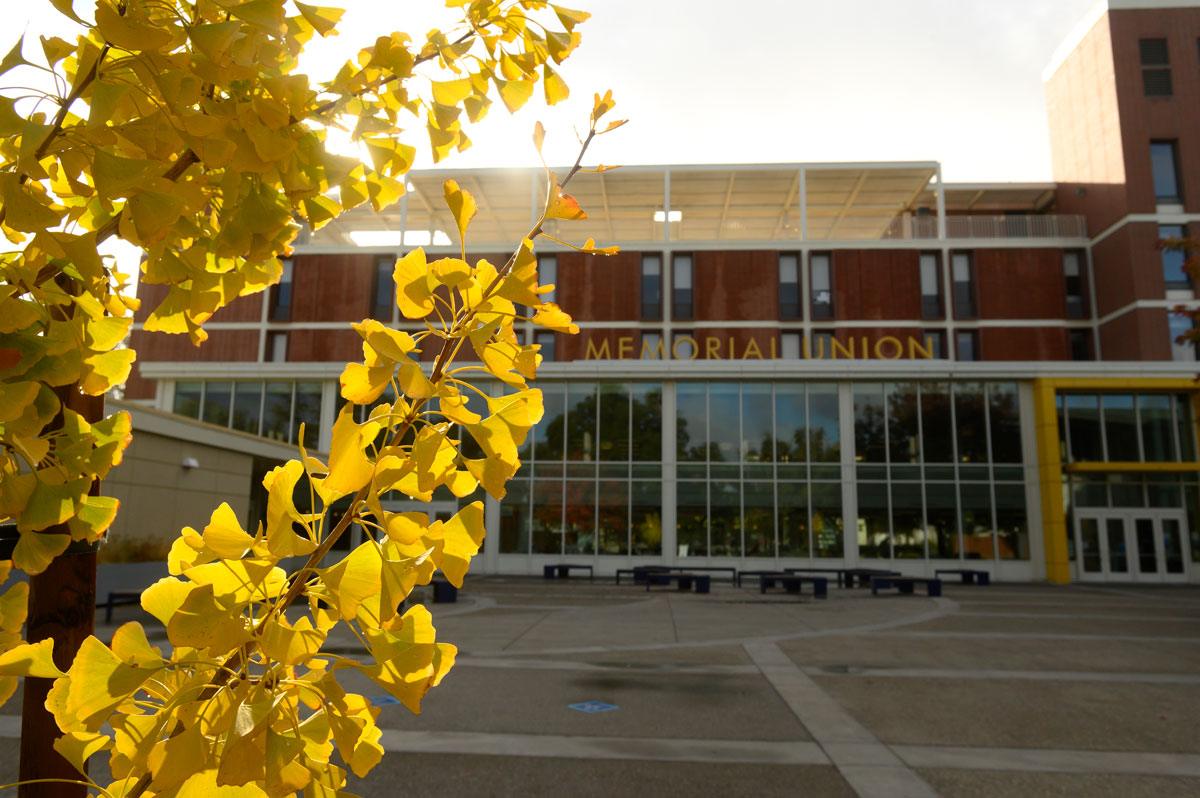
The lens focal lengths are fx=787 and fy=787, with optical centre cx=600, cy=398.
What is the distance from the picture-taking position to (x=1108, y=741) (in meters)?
6.13

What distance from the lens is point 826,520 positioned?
2661cm

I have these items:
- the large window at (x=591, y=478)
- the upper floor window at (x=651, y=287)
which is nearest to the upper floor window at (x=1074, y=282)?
the upper floor window at (x=651, y=287)

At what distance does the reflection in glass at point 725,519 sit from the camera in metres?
26.7

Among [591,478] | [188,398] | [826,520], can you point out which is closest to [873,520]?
[826,520]

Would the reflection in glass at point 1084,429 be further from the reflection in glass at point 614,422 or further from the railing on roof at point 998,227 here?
the reflection in glass at point 614,422

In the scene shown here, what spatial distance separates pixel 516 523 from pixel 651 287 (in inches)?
481

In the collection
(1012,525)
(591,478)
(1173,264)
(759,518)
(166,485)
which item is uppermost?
(1173,264)

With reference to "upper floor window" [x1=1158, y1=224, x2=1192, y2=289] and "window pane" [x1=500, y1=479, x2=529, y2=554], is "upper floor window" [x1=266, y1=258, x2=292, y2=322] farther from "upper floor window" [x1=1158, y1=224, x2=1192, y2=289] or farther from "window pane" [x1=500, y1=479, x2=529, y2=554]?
"upper floor window" [x1=1158, y1=224, x2=1192, y2=289]

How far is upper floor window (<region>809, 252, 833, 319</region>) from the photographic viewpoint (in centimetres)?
3325

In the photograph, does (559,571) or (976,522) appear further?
(976,522)

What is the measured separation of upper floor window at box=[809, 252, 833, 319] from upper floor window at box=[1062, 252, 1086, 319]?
1007 cm

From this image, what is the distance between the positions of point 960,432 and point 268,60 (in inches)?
1143

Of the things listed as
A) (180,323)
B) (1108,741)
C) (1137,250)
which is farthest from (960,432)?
(180,323)

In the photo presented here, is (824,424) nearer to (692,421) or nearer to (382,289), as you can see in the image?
(692,421)
